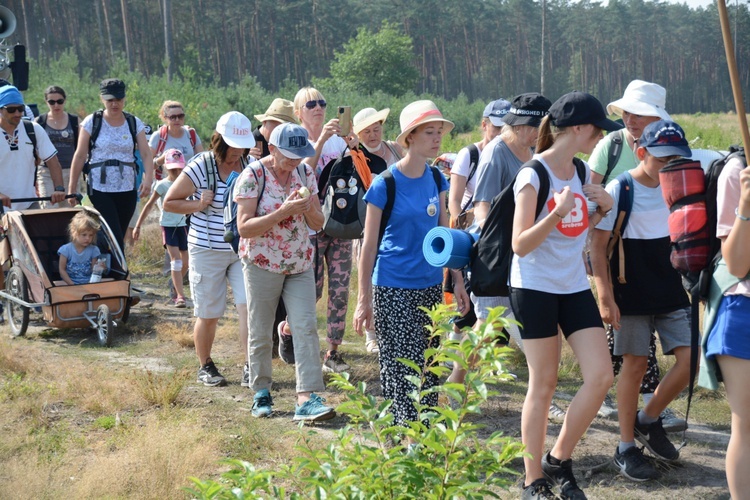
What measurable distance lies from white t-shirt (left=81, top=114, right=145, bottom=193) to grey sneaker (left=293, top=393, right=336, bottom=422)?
4.01 metres

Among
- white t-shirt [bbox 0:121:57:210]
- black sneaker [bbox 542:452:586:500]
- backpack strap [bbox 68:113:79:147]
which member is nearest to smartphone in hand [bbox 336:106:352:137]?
black sneaker [bbox 542:452:586:500]

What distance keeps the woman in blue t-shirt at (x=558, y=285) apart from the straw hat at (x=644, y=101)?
0.84 metres

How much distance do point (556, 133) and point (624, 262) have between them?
96 centimetres

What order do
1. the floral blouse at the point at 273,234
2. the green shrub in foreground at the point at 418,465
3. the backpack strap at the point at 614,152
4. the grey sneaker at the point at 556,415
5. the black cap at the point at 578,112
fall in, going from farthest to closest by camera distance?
1. the grey sneaker at the point at 556,415
2. the floral blouse at the point at 273,234
3. the backpack strap at the point at 614,152
4. the black cap at the point at 578,112
5. the green shrub in foreground at the point at 418,465

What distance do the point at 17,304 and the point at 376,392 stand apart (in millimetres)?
3640

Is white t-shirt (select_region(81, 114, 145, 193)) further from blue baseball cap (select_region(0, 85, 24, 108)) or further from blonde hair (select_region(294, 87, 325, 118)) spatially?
blonde hair (select_region(294, 87, 325, 118))

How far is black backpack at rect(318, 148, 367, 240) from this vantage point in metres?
6.38

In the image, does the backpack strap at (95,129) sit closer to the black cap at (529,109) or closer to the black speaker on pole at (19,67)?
the black speaker on pole at (19,67)

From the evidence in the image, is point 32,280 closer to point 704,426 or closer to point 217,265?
point 217,265

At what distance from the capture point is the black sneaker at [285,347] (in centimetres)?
699

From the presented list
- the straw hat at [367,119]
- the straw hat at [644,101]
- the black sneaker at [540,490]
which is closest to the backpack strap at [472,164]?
the straw hat at [367,119]

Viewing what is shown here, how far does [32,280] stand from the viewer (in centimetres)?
818

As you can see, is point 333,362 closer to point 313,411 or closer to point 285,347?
point 285,347

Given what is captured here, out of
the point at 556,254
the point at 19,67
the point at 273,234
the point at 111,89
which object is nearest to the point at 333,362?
the point at 273,234
